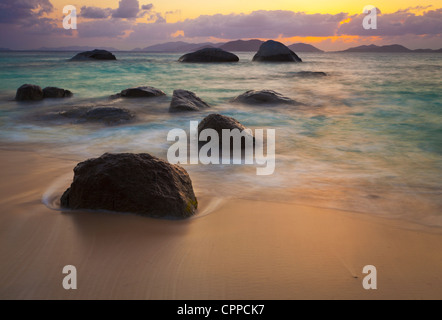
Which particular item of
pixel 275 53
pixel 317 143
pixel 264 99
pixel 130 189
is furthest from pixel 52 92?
pixel 275 53

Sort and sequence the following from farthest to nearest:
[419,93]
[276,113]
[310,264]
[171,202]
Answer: [419,93] < [276,113] < [171,202] < [310,264]

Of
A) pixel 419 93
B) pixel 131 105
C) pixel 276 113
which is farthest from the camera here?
pixel 419 93

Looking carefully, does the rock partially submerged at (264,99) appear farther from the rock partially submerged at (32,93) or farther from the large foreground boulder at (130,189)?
the large foreground boulder at (130,189)

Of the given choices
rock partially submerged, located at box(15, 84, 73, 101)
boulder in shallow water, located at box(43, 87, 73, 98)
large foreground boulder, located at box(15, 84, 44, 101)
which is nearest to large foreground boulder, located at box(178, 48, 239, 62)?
boulder in shallow water, located at box(43, 87, 73, 98)

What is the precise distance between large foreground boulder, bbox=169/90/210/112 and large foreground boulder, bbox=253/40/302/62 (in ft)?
99.9

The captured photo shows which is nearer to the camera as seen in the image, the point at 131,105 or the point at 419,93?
the point at 131,105

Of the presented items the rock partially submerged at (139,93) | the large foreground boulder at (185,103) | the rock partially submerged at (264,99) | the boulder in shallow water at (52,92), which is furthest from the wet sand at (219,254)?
the boulder in shallow water at (52,92)

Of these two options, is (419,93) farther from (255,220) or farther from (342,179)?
(255,220)

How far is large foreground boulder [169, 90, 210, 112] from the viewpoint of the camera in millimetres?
9122

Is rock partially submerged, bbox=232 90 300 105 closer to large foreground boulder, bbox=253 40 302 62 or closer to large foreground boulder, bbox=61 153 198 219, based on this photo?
large foreground boulder, bbox=61 153 198 219

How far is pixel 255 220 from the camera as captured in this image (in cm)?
299

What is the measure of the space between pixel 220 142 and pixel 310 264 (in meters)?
3.50
